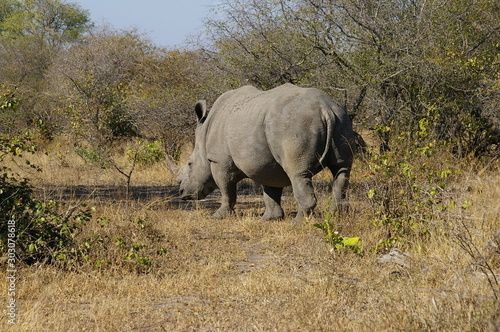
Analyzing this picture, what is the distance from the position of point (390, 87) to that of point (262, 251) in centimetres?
523

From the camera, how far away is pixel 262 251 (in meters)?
7.21

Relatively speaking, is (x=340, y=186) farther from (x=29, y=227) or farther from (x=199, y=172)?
(x=29, y=227)

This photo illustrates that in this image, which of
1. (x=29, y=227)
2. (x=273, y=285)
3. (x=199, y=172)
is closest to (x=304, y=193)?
(x=199, y=172)

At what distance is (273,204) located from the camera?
29.9 ft

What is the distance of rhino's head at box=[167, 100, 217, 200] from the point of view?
959 centimetres

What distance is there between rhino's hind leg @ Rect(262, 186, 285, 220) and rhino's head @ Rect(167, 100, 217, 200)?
38.3 inches

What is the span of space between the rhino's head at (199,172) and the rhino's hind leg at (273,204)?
3.19ft

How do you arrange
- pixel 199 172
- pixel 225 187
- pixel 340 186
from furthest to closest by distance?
pixel 199 172, pixel 225 187, pixel 340 186

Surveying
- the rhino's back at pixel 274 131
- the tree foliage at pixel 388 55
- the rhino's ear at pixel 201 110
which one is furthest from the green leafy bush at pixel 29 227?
the tree foliage at pixel 388 55

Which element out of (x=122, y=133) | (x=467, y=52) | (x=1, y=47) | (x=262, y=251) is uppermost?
(x=1, y=47)

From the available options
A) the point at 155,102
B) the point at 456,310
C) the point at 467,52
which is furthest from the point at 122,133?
the point at 456,310

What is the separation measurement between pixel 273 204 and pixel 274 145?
128 centimetres

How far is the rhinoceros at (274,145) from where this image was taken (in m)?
7.84

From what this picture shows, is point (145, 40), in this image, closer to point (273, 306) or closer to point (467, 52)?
point (467, 52)
